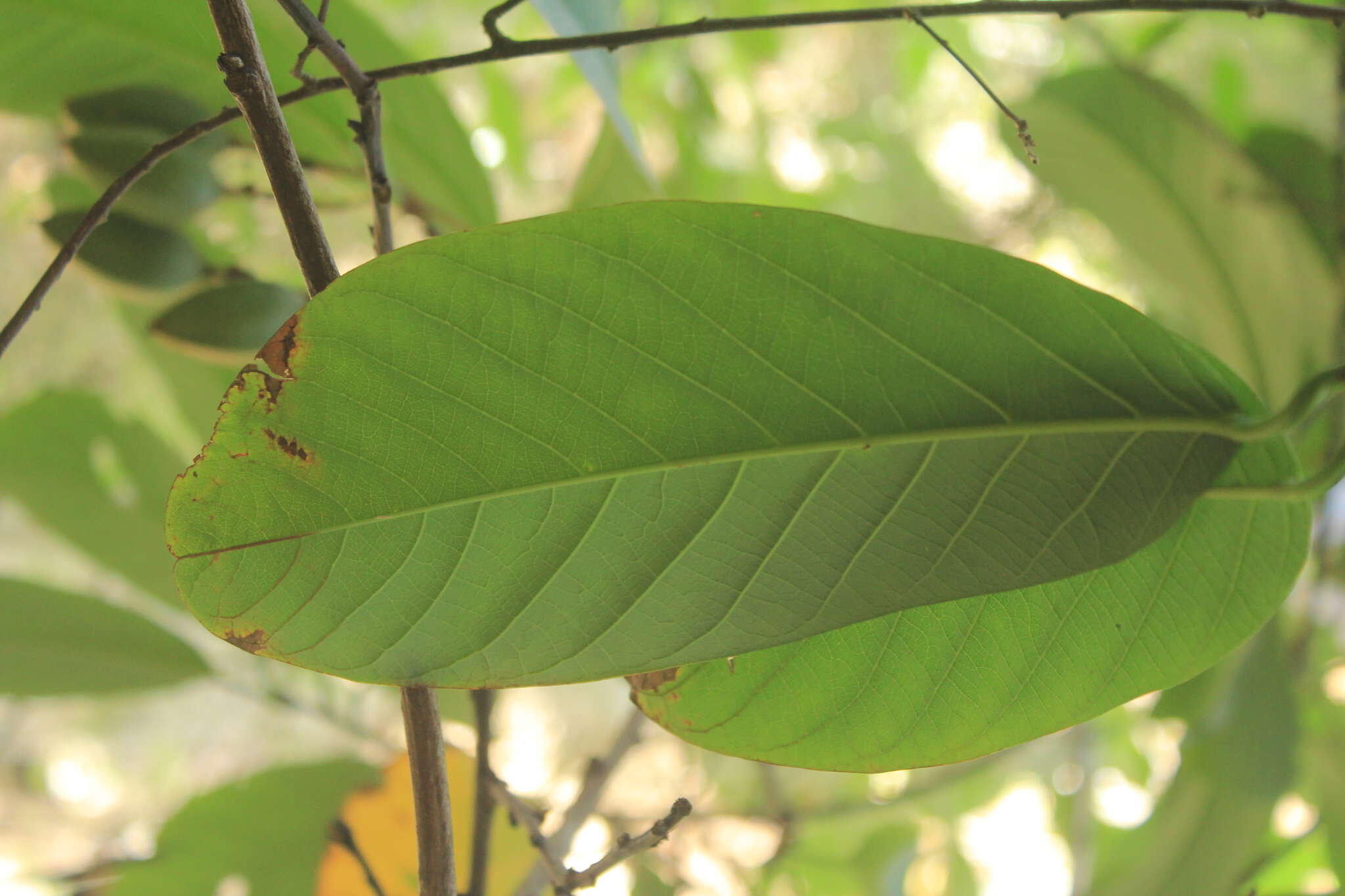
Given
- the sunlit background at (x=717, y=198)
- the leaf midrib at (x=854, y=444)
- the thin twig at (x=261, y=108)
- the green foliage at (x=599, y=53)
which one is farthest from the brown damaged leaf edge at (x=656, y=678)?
the sunlit background at (x=717, y=198)

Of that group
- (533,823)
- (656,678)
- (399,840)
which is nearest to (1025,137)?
(656,678)

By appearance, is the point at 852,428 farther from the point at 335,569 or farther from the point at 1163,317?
the point at 1163,317

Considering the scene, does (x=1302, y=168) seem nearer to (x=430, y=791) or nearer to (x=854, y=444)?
(x=854, y=444)

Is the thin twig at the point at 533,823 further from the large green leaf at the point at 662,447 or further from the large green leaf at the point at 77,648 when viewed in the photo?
the large green leaf at the point at 77,648

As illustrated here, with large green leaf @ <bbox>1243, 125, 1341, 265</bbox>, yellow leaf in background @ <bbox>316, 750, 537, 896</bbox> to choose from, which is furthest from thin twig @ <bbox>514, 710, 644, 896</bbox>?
large green leaf @ <bbox>1243, 125, 1341, 265</bbox>

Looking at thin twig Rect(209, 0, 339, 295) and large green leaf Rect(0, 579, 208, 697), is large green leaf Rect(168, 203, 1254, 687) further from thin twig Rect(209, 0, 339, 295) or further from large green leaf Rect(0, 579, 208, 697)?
large green leaf Rect(0, 579, 208, 697)
